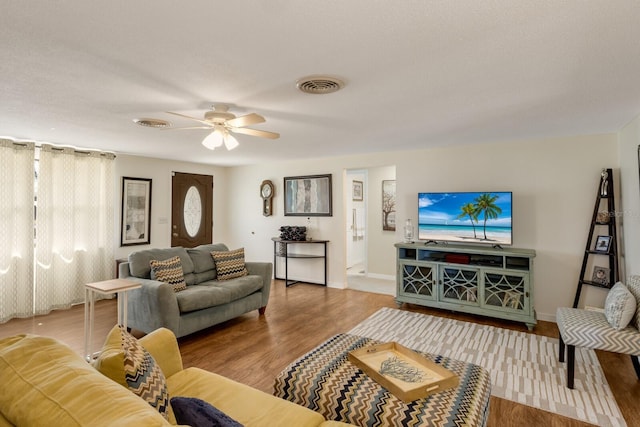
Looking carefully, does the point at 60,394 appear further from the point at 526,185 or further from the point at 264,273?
the point at 526,185

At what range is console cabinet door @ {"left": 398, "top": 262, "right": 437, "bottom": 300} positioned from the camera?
14.2 ft

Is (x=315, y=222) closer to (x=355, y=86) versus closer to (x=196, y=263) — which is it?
(x=196, y=263)

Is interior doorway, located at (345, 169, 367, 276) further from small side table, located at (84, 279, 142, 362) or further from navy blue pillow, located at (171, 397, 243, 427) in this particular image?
navy blue pillow, located at (171, 397, 243, 427)

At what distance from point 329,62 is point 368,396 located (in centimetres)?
Result: 186

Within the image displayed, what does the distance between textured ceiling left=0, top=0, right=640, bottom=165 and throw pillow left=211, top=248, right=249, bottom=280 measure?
1.75 m

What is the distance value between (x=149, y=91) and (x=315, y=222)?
3.87m

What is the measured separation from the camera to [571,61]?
6.34ft

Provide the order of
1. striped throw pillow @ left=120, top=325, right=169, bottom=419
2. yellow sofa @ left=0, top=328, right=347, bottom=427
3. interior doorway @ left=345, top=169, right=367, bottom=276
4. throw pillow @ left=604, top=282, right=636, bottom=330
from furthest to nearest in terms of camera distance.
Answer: interior doorway @ left=345, top=169, right=367, bottom=276 < throw pillow @ left=604, top=282, right=636, bottom=330 < striped throw pillow @ left=120, top=325, right=169, bottom=419 < yellow sofa @ left=0, top=328, right=347, bottom=427

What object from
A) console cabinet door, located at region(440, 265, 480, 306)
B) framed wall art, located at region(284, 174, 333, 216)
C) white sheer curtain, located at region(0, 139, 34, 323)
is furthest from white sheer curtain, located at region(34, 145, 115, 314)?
console cabinet door, located at region(440, 265, 480, 306)

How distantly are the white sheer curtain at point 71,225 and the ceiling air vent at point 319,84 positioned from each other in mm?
4067

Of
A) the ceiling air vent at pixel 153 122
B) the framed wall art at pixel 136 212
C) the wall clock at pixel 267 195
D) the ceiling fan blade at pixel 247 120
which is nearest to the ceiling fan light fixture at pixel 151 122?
the ceiling air vent at pixel 153 122

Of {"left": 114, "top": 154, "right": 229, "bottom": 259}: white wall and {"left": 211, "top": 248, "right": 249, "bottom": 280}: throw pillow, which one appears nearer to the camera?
{"left": 211, "top": 248, "right": 249, "bottom": 280}: throw pillow

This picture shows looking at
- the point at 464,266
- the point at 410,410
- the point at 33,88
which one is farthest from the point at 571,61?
the point at 33,88

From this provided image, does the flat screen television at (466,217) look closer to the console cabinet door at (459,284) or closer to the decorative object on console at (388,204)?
the console cabinet door at (459,284)
